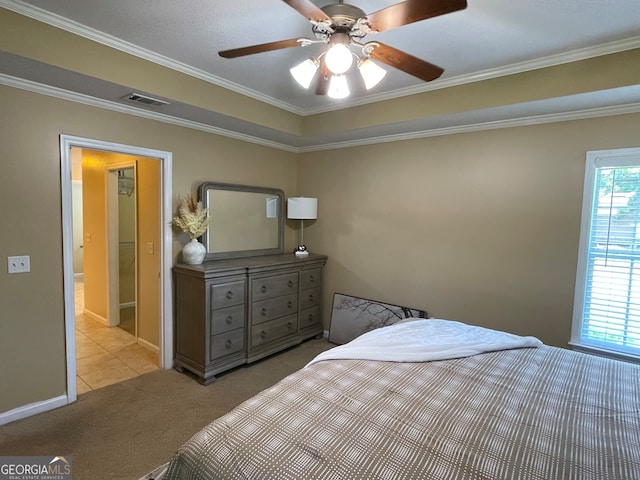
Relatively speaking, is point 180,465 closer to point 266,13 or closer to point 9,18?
point 266,13

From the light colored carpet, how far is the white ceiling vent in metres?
2.39

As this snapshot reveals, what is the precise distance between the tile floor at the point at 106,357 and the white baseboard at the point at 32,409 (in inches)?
9.4

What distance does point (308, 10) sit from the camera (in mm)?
1361

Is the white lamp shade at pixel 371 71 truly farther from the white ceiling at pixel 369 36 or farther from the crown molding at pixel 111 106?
the crown molding at pixel 111 106

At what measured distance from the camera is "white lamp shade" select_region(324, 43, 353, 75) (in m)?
1.55

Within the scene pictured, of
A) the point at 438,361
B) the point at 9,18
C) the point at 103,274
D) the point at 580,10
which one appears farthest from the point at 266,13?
the point at 103,274

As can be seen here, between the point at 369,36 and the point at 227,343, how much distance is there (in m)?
2.73

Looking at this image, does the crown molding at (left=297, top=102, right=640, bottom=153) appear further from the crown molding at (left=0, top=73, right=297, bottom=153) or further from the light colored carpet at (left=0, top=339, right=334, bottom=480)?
the light colored carpet at (left=0, top=339, right=334, bottom=480)

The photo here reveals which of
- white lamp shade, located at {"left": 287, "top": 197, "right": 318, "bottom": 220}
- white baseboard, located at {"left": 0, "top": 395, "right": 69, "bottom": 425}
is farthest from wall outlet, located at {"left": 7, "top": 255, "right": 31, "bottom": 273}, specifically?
white lamp shade, located at {"left": 287, "top": 197, "right": 318, "bottom": 220}

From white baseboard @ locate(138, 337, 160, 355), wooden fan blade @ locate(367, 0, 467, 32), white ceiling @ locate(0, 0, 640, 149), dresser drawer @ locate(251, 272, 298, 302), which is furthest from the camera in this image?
white baseboard @ locate(138, 337, 160, 355)

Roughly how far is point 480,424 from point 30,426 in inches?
114

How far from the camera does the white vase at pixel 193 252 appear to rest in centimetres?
309

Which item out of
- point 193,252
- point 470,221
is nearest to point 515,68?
point 470,221

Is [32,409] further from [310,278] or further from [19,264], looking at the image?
[310,278]
